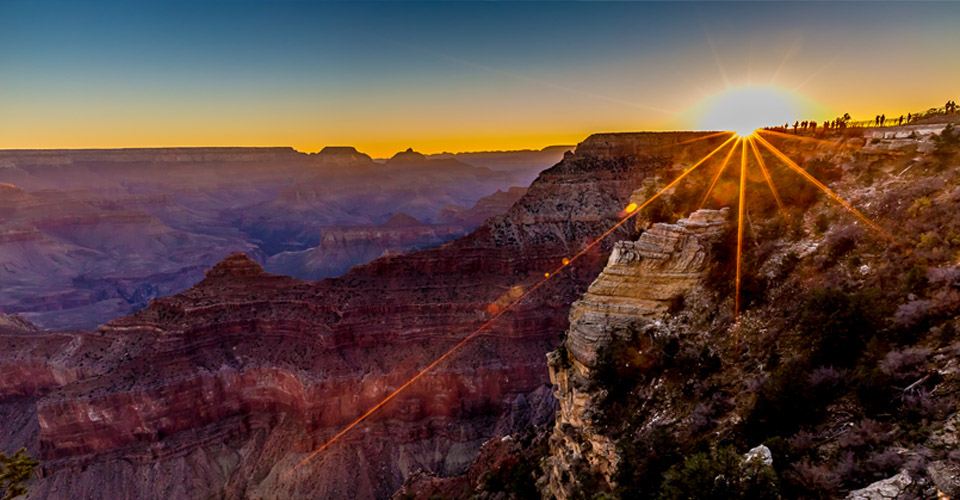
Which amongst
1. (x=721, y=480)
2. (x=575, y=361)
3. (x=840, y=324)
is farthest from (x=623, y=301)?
(x=721, y=480)

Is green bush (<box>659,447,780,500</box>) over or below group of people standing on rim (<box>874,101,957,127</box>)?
below

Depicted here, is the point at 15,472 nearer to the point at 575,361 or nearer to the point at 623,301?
the point at 575,361

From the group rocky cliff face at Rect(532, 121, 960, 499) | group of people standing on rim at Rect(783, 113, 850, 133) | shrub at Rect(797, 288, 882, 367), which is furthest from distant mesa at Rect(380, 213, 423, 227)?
shrub at Rect(797, 288, 882, 367)

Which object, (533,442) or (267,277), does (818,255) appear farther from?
(267,277)

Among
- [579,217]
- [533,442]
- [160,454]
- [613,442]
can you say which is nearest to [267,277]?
[160,454]

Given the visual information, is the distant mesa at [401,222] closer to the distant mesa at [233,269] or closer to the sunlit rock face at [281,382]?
the distant mesa at [233,269]

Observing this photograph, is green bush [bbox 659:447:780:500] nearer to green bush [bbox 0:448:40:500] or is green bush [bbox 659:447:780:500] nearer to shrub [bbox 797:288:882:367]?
shrub [bbox 797:288:882:367]
